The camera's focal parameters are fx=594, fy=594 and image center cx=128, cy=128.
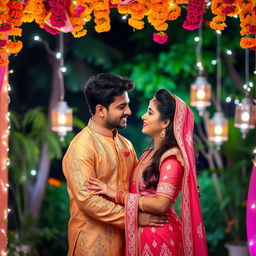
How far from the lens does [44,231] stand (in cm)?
742

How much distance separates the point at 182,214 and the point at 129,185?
0.41 meters

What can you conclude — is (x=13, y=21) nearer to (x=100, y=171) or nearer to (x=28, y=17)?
(x=28, y=17)

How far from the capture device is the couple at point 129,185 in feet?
11.6

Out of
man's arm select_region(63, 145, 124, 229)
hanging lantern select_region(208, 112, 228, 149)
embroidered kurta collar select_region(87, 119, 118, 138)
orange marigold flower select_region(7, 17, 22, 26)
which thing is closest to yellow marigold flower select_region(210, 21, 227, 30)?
embroidered kurta collar select_region(87, 119, 118, 138)

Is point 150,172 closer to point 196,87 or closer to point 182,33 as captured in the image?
point 196,87

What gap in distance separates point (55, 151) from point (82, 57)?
5.04ft

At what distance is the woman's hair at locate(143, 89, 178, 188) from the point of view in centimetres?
360

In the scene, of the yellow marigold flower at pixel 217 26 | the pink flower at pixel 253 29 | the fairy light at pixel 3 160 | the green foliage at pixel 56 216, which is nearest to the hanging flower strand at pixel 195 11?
the yellow marigold flower at pixel 217 26

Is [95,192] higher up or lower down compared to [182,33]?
lower down

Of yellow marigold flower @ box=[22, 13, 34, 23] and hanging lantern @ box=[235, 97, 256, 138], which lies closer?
yellow marigold flower @ box=[22, 13, 34, 23]

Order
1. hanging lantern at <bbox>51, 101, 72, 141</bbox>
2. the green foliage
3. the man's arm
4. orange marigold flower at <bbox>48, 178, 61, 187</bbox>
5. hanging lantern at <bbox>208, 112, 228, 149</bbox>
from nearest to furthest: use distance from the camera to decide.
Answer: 1. the man's arm
2. hanging lantern at <bbox>51, 101, 72, 141</bbox>
3. hanging lantern at <bbox>208, 112, 228, 149</bbox>
4. the green foliage
5. orange marigold flower at <bbox>48, 178, 61, 187</bbox>

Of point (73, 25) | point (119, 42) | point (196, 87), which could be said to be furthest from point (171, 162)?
point (119, 42)

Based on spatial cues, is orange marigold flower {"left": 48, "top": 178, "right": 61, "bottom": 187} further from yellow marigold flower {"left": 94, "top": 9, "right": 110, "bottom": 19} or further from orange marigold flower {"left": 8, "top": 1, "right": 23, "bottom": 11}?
orange marigold flower {"left": 8, "top": 1, "right": 23, "bottom": 11}

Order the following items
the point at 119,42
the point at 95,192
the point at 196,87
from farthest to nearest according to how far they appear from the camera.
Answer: the point at 119,42 → the point at 196,87 → the point at 95,192
